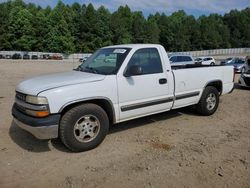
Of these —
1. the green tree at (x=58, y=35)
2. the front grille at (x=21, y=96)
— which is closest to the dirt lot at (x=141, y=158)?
the front grille at (x=21, y=96)

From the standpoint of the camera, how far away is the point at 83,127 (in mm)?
4781

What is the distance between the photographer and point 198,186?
3686mm

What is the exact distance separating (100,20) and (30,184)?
3318 inches

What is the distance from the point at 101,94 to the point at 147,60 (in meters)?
1.39

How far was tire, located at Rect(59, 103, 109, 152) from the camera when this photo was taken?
457 cm

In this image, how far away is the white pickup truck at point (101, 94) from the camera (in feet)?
14.5

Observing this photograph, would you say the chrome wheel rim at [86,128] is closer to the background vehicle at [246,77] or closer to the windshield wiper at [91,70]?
the windshield wiper at [91,70]

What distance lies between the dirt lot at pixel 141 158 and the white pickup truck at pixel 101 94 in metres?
0.44

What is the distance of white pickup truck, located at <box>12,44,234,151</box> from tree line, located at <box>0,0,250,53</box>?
74574 mm

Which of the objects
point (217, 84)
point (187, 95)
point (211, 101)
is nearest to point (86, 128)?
point (187, 95)

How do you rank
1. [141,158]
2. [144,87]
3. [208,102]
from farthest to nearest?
1. [208,102]
2. [144,87]
3. [141,158]

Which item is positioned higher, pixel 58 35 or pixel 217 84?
pixel 58 35

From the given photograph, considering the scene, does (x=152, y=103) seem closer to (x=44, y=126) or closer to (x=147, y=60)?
(x=147, y=60)

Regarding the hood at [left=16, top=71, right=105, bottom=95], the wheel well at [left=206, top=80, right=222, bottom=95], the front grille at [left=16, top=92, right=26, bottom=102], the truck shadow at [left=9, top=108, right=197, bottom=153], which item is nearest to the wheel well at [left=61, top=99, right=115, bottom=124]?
the hood at [left=16, top=71, right=105, bottom=95]
